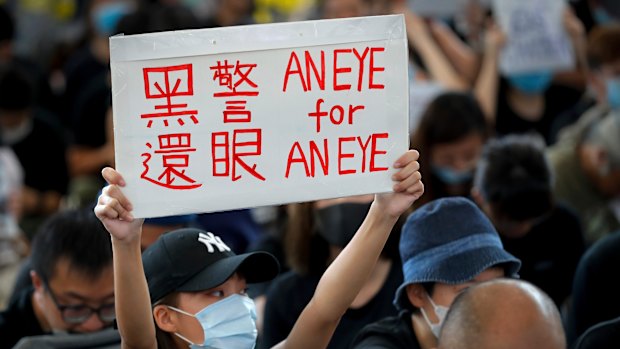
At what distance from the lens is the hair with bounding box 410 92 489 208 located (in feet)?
19.2

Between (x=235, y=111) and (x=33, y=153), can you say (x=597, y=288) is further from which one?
(x=33, y=153)

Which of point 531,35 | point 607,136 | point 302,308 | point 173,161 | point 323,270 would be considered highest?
point 531,35

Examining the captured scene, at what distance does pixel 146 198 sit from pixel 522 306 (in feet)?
3.29

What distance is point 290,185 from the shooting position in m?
3.40

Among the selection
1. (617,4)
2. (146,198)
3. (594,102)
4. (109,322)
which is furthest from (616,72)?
(146,198)

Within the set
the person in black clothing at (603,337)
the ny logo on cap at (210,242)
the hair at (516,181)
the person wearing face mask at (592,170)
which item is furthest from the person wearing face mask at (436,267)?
the person wearing face mask at (592,170)

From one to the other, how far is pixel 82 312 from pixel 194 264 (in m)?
0.73

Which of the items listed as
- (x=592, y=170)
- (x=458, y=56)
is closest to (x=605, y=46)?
(x=592, y=170)

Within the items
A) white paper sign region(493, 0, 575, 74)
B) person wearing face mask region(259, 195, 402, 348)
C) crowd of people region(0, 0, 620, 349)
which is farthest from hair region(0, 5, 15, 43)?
person wearing face mask region(259, 195, 402, 348)

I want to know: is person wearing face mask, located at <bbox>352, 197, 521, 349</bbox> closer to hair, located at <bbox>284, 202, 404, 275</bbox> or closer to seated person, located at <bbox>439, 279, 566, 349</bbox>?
seated person, located at <bbox>439, 279, 566, 349</bbox>

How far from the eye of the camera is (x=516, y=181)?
5.22 metres

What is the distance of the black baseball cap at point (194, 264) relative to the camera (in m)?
3.67

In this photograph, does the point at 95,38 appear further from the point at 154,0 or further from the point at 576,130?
the point at 576,130

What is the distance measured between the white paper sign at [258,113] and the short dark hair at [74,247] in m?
1.04
